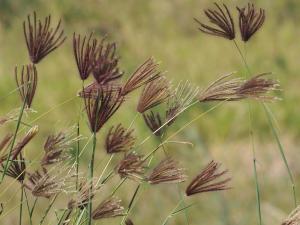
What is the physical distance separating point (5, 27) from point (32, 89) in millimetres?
4620

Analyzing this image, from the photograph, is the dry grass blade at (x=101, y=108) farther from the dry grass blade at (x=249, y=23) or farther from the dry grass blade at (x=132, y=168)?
the dry grass blade at (x=249, y=23)

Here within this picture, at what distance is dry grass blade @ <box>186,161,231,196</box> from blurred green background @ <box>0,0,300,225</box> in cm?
225

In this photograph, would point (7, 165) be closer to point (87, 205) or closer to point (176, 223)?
point (87, 205)

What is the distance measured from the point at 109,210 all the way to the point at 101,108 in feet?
0.40

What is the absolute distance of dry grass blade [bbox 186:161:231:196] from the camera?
1098mm

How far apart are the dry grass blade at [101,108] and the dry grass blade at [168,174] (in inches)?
3.4

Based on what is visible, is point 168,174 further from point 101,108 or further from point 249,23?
point 249,23

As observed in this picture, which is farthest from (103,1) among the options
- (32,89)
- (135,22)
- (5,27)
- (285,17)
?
(32,89)

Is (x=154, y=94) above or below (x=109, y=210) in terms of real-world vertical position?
above

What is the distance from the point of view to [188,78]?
194 inches

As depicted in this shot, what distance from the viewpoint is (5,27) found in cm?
567

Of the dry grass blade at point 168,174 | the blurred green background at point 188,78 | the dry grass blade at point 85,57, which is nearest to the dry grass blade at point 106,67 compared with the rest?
the dry grass blade at point 85,57

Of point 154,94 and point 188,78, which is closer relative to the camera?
point 154,94

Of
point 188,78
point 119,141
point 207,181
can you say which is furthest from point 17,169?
point 188,78
